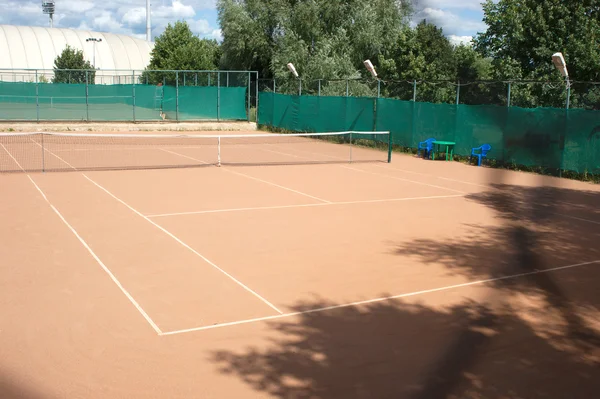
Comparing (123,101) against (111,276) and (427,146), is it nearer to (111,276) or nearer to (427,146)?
(427,146)

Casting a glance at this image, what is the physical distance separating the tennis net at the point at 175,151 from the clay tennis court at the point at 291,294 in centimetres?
399

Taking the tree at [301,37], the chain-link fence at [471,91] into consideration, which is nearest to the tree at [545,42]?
the chain-link fence at [471,91]

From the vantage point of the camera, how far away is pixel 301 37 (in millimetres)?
38156

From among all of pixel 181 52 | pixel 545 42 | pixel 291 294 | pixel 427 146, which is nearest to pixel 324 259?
pixel 291 294

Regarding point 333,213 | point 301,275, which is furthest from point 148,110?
point 301,275

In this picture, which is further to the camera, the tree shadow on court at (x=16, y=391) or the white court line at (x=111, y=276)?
the white court line at (x=111, y=276)

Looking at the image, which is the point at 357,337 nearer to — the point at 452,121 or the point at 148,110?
the point at 452,121

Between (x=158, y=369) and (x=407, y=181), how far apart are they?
38.3 ft

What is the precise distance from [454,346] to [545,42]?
26.8m

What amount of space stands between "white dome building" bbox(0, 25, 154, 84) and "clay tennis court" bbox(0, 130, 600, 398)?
49362 mm

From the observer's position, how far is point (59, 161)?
18.3 meters

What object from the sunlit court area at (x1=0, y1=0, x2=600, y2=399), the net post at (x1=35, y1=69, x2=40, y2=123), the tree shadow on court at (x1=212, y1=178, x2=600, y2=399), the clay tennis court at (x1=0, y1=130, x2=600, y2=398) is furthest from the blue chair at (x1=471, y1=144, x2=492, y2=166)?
the net post at (x1=35, y1=69, x2=40, y2=123)

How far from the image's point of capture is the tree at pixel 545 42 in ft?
89.2

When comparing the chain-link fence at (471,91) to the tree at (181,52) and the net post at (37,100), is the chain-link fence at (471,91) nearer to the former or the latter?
the net post at (37,100)
